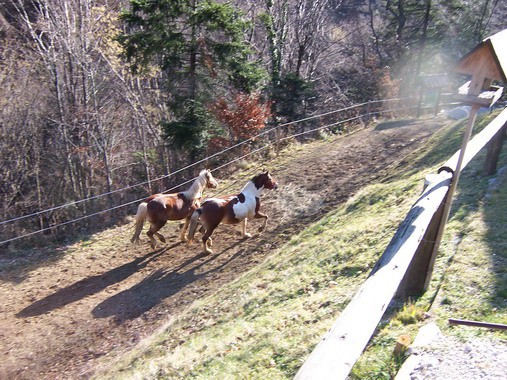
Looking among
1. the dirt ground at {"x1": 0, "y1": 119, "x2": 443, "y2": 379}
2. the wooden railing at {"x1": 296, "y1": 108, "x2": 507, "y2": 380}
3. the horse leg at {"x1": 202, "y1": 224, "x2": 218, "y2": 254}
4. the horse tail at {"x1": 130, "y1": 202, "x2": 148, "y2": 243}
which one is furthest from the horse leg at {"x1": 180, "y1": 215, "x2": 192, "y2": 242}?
the wooden railing at {"x1": 296, "y1": 108, "x2": 507, "y2": 380}

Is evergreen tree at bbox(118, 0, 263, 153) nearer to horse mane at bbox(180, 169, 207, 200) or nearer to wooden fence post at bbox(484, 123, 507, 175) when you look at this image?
horse mane at bbox(180, 169, 207, 200)

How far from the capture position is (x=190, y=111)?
13867 millimetres

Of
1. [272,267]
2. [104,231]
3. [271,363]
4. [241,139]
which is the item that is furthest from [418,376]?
[241,139]

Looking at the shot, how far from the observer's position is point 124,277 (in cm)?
912

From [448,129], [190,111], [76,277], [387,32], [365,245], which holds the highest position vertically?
[387,32]

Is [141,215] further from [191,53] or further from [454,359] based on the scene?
[454,359]

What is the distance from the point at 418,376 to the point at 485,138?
313cm

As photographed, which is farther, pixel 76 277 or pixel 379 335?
pixel 76 277

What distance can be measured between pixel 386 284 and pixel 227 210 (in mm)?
7129

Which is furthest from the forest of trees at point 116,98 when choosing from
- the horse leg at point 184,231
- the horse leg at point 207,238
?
the horse leg at point 207,238

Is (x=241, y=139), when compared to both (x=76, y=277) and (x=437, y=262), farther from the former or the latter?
(x=437, y=262)

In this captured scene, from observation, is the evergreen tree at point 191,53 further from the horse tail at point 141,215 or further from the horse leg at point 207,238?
the horse leg at point 207,238

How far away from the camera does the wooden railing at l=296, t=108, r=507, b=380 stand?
171 cm

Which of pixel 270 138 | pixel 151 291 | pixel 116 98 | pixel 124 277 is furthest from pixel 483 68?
pixel 116 98
